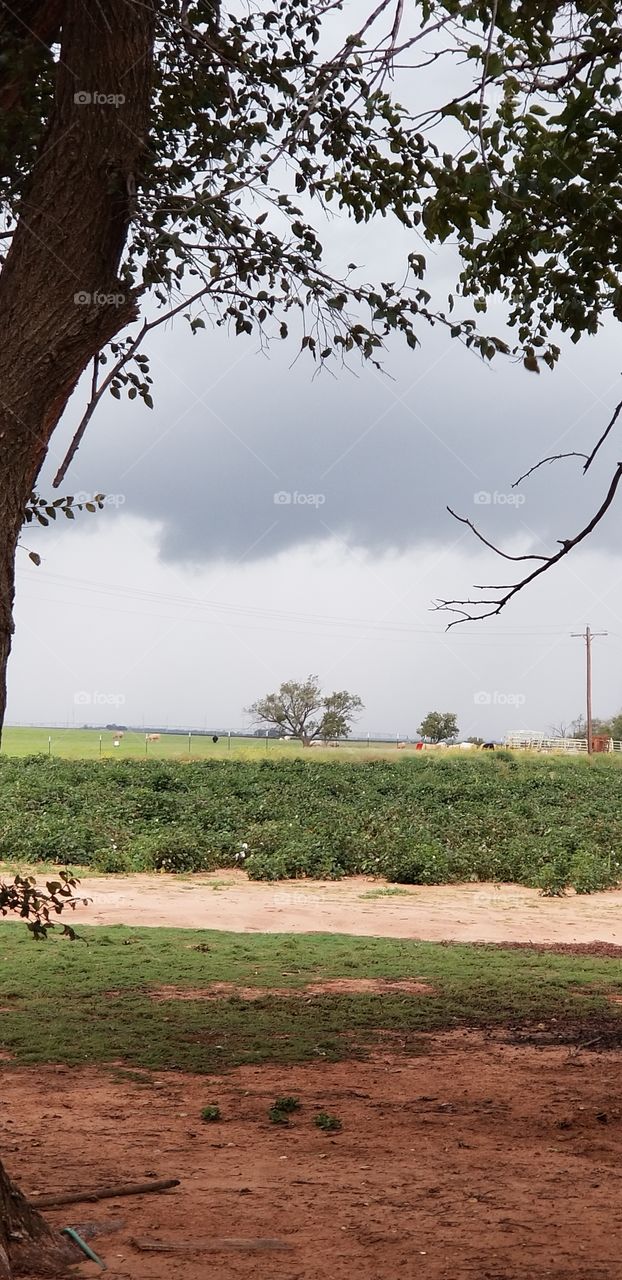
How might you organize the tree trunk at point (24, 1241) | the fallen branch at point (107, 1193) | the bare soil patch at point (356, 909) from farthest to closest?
1. the bare soil patch at point (356, 909)
2. the fallen branch at point (107, 1193)
3. the tree trunk at point (24, 1241)

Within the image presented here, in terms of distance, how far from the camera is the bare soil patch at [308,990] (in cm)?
888

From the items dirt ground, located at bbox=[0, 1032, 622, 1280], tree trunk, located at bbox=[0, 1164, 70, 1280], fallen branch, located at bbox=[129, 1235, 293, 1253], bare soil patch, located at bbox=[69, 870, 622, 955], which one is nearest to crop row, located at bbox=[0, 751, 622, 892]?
bare soil patch, located at bbox=[69, 870, 622, 955]

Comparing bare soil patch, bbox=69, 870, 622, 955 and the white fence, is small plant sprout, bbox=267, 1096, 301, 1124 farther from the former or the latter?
the white fence

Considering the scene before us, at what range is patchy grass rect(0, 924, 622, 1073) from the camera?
7.29 metres

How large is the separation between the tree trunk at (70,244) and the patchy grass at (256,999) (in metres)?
4.23

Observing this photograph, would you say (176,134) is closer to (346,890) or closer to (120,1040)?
(120,1040)

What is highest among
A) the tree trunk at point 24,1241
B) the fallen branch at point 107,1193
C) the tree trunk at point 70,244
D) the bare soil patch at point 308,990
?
the tree trunk at point 70,244

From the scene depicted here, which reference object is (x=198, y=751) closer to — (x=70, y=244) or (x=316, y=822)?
Answer: (x=316, y=822)

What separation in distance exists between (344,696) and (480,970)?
67.6 metres

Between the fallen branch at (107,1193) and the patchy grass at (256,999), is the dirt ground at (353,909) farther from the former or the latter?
the fallen branch at (107,1193)

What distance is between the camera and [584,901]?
54.7 ft

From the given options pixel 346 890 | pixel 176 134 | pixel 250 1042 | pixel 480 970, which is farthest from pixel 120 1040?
pixel 346 890

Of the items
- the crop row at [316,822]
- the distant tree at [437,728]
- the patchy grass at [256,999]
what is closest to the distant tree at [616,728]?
the distant tree at [437,728]

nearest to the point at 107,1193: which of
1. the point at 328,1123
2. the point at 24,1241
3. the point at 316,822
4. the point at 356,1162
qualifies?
the point at 24,1241
